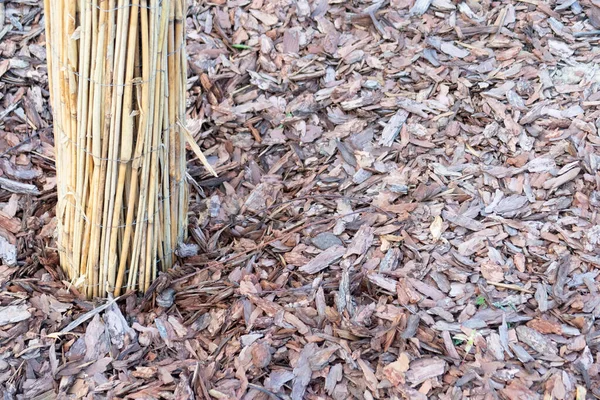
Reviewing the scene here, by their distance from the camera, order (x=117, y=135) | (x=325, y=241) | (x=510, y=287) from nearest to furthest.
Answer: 1. (x=117, y=135)
2. (x=510, y=287)
3. (x=325, y=241)

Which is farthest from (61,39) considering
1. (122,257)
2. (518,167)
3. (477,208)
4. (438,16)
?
(438,16)

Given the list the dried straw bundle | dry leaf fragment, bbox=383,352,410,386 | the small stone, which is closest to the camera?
the dried straw bundle

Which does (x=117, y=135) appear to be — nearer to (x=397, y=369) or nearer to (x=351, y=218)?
(x=351, y=218)

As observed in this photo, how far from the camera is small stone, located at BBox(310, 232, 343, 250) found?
2.29 metres

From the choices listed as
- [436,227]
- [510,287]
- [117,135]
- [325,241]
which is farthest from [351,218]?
[117,135]

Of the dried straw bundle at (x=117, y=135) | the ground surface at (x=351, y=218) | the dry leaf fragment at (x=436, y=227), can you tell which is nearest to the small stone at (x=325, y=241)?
the ground surface at (x=351, y=218)

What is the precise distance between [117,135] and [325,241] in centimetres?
75

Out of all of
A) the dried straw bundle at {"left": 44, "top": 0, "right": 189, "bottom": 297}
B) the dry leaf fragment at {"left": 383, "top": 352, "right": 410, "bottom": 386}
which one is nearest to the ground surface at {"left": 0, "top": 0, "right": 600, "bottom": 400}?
the dry leaf fragment at {"left": 383, "top": 352, "right": 410, "bottom": 386}

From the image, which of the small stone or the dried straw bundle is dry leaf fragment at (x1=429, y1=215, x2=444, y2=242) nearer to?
the small stone

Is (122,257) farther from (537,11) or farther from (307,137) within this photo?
(537,11)

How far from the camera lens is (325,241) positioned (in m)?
2.30

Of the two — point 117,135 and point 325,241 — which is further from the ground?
point 117,135

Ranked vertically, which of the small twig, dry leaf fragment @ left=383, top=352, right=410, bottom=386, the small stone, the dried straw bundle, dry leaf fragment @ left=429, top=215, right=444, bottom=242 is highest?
the dried straw bundle

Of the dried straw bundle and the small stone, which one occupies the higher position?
the dried straw bundle
